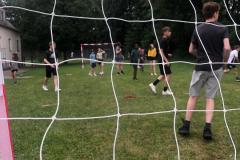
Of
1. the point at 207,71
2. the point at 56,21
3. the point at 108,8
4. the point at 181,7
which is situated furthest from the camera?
the point at 108,8

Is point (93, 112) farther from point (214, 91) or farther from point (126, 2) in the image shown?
point (126, 2)

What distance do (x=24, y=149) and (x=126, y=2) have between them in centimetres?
2845

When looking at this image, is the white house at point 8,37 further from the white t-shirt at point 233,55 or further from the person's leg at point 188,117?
the person's leg at point 188,117

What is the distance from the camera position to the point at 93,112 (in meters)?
6.21

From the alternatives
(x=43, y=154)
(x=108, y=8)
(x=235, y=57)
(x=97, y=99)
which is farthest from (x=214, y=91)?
(x=108, y=8)

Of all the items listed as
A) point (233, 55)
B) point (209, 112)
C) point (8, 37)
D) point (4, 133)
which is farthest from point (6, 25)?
point (4, 133)

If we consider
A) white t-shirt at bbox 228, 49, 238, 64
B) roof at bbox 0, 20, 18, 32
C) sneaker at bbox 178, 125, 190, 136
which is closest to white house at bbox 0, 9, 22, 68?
roof at bbox 0, 20, 18, 32

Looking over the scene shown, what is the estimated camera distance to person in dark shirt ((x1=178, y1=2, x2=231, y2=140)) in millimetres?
4461

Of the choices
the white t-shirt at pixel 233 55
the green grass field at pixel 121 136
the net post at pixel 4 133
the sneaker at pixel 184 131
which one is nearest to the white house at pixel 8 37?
the white t-shirt at pixel 233 55

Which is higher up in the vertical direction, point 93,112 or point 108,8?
point 108,8

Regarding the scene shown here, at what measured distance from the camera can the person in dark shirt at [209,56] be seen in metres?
4.46

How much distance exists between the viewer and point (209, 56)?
4504 millimetres

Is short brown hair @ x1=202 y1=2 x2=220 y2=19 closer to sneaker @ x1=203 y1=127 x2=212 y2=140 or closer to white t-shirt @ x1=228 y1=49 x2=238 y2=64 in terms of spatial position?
sneaker @ x1=203 y1=127 x2=212 y2=140

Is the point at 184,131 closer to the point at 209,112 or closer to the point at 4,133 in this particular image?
the point at 209,112
